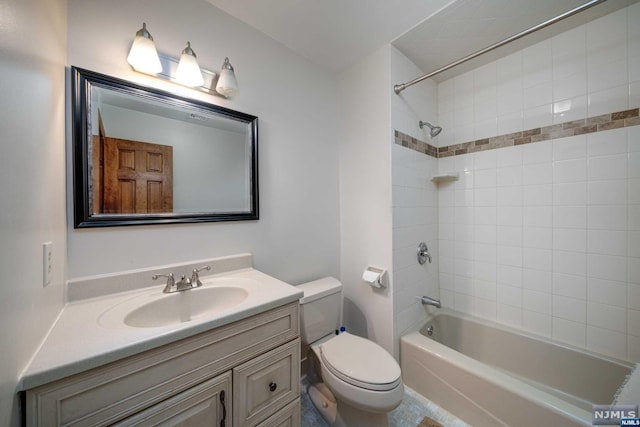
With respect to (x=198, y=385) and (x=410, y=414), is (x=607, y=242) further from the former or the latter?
(x=198, y=385)

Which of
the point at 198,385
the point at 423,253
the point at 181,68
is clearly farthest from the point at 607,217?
the point at 181,68

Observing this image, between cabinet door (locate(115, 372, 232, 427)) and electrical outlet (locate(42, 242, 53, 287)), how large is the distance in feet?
1.58

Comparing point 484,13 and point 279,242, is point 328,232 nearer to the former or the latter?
point 279,242

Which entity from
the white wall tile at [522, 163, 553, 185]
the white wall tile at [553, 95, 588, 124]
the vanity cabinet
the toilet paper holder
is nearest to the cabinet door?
the vanity cabinet

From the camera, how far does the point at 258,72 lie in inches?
57.6

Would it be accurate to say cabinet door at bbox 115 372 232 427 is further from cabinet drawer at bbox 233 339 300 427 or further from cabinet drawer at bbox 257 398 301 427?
cabinet drawer at bbox 257 398 301 427

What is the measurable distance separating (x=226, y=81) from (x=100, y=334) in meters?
1.21

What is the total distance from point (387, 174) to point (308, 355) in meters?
1.30

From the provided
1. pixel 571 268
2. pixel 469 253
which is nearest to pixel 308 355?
pixel 469 253

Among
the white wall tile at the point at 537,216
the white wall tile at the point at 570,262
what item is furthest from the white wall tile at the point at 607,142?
the white wall tile at the point at 570,262

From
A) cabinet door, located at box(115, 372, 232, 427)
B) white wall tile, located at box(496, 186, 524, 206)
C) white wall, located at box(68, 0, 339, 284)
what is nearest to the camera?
cabinet door, located at box(115, 372, 232, 427)

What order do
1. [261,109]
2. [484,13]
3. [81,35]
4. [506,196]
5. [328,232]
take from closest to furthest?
[81,35] → [484,13] → [261,109] → [506,196] → [328,232]

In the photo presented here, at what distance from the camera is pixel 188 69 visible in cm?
112

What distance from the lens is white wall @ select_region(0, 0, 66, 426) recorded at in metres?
0.49
